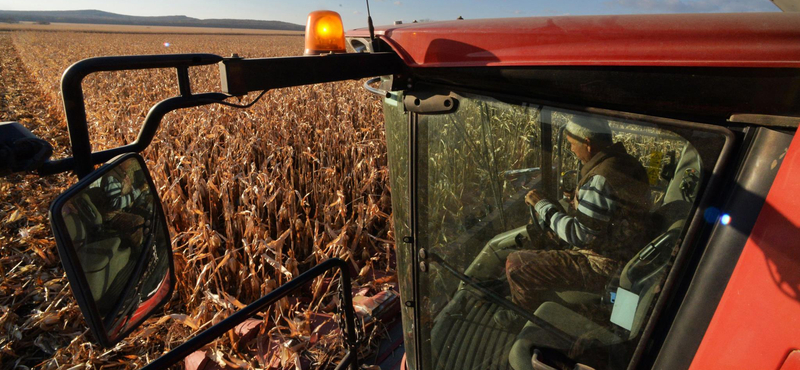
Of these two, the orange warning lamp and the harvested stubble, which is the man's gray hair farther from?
the harvested stubble

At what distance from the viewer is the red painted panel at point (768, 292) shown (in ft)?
2.23

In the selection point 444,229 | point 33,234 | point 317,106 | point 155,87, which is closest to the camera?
point 444,229

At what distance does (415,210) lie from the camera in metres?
1.48

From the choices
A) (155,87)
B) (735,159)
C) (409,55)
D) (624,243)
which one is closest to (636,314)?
(624,243)

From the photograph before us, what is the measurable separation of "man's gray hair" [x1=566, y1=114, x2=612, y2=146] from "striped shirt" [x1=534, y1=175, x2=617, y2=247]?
89 mm

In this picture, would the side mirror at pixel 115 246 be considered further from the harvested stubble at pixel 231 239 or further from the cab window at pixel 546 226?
the harvested stubble at pixel 231 239

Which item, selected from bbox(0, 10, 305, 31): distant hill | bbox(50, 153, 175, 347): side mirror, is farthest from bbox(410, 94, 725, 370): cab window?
bbox(0, 10, 305, 31): distant hill

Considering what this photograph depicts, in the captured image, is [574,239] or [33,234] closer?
[574,239]

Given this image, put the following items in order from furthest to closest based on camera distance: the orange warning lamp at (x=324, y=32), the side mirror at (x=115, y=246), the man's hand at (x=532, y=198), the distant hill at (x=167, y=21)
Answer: the distant hill at (x=167, y=21), the man's hand at (x=532, y=198), the orange warning lamp at (x=324, y=32), the side mirror at (x=115, y=246)

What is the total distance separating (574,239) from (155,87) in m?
10.7

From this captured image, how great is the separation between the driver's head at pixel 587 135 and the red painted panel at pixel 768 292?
333 millimetres

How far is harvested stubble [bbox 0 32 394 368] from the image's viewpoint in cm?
269

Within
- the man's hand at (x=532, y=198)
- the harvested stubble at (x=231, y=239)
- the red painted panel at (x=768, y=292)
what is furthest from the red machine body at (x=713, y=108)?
the harvested stubble at (x=231, y=239)

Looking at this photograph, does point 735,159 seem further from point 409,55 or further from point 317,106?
point 317,106
